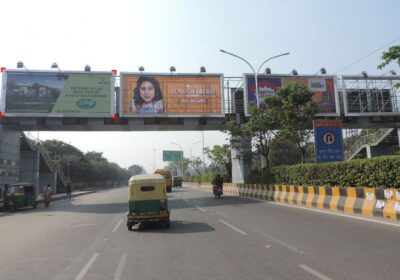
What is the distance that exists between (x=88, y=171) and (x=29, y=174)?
5556 cm

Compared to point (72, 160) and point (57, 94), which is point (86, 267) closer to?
point (57, 94)

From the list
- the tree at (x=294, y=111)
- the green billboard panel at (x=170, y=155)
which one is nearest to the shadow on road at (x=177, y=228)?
the tree at (x=294, y=111)

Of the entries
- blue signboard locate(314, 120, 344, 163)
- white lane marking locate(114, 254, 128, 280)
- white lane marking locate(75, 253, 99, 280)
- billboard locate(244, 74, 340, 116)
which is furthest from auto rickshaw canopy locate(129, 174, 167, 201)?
billboard locate(244, 74, 340, 116)

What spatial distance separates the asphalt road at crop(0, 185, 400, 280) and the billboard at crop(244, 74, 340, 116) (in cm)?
2257

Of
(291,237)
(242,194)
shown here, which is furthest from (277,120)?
(291,237)

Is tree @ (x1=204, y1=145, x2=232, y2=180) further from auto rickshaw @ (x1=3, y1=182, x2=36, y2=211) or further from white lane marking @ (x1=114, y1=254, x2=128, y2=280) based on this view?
white lane marking @ (x1=114, y1=254, x2=128, y2=280)

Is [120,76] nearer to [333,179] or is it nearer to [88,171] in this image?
[333,179]

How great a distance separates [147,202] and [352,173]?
9545 millimetres

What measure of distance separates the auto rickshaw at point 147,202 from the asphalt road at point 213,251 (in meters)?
0.41

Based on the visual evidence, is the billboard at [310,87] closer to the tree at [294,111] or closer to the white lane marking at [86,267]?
the tree at [294,111]

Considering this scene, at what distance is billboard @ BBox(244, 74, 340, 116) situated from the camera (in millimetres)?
35375

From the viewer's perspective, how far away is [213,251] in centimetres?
900

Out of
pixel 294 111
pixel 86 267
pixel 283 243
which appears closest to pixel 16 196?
pixel 294 111

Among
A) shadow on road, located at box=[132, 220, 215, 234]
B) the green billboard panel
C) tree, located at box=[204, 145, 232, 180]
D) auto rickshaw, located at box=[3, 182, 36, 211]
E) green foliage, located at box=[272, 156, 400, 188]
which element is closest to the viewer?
shadow on road, located at box=[132, 220, 215, 234]
